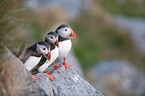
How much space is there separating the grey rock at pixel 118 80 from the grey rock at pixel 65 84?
5.16 m

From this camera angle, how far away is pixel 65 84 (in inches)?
140

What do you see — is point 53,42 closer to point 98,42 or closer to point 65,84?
point 65,84

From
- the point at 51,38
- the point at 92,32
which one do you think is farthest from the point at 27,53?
the point at 92,32

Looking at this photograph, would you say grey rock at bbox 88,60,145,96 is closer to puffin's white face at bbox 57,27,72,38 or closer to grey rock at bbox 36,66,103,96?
grey rock at bbox 36,66,103,96

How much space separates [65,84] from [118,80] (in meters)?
5.75

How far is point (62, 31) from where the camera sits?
3.67 meters

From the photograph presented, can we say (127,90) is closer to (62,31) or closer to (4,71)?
(62,31)

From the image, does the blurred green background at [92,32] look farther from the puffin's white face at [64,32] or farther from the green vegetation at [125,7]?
the puffin's white face at [64,32]

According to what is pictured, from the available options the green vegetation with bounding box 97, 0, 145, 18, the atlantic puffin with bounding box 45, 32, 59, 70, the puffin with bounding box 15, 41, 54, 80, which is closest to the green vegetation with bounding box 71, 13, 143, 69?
the green vegetation with bounding box 97, 0, 145, 18

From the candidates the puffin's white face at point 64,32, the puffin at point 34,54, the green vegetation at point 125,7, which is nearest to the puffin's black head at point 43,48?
the puffin at point 34,54

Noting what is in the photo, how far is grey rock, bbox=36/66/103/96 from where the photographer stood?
3.30 m

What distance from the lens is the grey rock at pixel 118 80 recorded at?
8.88m

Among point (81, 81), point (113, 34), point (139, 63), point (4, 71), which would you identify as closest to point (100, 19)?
point (113, 34)

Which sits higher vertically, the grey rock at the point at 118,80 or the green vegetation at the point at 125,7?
the green vegetation at the point at 125,7
